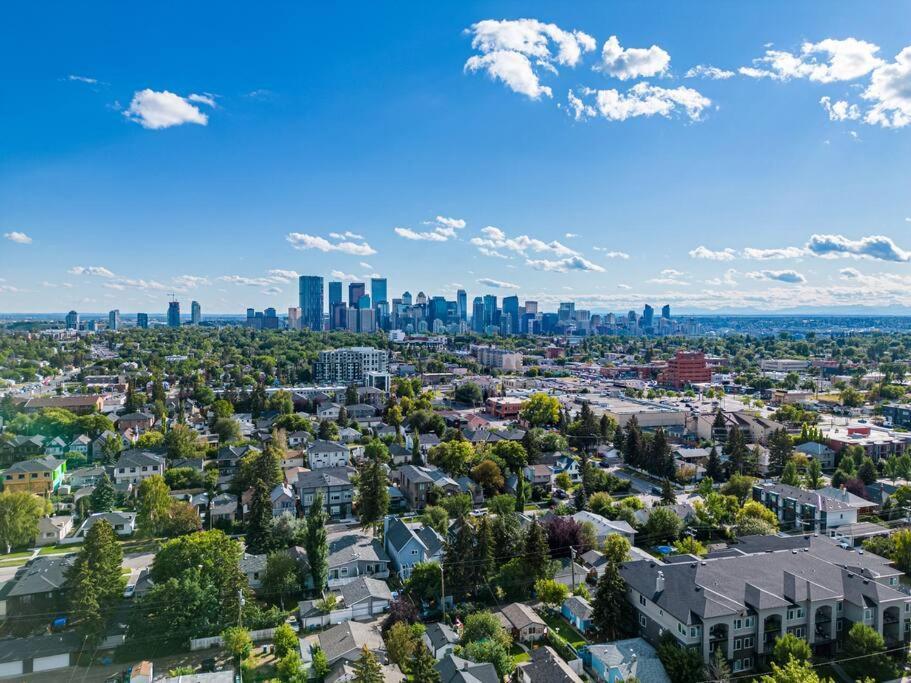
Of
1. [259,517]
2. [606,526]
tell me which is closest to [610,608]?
[606,526]

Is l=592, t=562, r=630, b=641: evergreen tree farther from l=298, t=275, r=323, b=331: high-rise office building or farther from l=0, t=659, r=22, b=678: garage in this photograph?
l=298, t=275, r=323, b=331: high-rise office building

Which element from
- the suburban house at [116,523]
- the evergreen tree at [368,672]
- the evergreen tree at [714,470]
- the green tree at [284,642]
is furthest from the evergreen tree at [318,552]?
the evergreen tree at [714,470]

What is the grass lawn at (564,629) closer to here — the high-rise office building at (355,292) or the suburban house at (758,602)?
the suburban house at (758,602)

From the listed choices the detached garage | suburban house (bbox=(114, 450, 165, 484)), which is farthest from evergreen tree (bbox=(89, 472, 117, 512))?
the detached garage

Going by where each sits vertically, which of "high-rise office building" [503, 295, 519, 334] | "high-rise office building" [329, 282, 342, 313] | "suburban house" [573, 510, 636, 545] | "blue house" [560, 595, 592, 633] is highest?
"high-rise office building" [329, 282, 342, 313]

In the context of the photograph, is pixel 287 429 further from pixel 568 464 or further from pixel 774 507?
pixel 774 507
